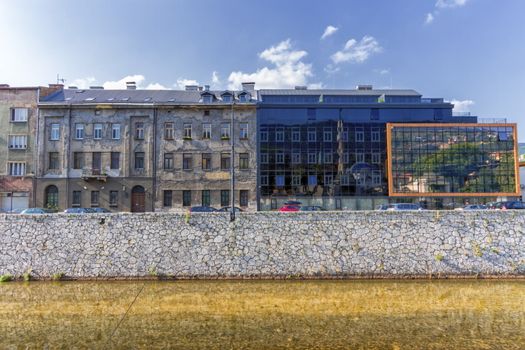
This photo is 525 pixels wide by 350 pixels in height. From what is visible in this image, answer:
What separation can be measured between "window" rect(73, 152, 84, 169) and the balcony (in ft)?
3.14

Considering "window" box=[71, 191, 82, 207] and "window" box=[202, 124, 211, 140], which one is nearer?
"window" box=[71, 191, 82, 207]

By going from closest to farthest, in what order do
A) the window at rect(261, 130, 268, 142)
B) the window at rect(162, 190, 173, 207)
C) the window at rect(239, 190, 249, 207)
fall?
the window at rect(162, 190, 173, 207)
the window at rect(239, 190, 249, 207)
the window at rect(261, 130, 268, 142)

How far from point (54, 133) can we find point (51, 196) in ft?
21.0

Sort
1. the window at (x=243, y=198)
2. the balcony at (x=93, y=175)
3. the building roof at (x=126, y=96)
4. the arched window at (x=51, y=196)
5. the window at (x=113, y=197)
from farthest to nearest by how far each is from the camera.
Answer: the building roof at (x=126, y=96) < the window at (x=243, y=198) < the window at (x=113, y=197) < the arched window at (x=51, y=196) < the balcony at (x=93, y=175)

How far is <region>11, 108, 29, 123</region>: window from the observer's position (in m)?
37.5

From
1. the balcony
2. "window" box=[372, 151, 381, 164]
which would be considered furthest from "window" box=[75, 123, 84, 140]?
"window" box=[372, 151, 381, 164]

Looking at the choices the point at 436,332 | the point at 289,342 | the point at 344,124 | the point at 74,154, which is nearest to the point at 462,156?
the point at 344,124

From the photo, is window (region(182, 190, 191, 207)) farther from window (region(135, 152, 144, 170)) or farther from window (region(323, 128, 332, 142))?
window (region(323, 128, 332, 142))

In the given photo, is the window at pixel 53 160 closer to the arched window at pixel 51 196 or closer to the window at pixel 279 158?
the arched window at pixel 51 196

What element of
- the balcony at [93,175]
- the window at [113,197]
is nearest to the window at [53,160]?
the balcony at [93,175]

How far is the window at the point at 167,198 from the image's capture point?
38.0 meters

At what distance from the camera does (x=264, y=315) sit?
13602 millimetres

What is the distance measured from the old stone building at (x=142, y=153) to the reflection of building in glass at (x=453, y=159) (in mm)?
17682

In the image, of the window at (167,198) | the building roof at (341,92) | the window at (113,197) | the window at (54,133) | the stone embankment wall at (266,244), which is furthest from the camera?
the building roof at (341,92)
